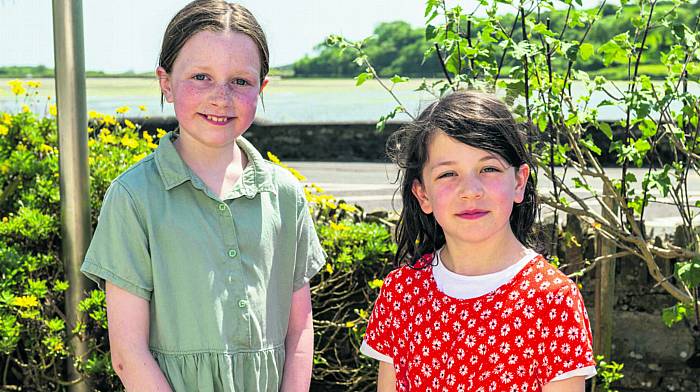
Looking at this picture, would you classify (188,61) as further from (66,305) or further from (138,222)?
(66,305)

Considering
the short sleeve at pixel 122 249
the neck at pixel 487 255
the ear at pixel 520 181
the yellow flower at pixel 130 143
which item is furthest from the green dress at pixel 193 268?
the yellow flower at pixel 130 143

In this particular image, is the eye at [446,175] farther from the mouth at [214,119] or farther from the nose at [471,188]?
the mouth at [214,119]

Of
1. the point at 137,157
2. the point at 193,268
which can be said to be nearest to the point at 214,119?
the point at 193,268

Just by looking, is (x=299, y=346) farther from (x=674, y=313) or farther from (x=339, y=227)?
(x=339, y=227)

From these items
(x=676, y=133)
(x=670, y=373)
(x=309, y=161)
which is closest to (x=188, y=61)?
(x=676, y=133)

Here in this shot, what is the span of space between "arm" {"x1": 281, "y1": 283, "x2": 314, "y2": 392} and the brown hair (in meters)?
0.55

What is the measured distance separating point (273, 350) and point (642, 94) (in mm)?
1485

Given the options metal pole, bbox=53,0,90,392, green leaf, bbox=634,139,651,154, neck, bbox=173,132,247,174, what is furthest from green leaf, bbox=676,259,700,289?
metal pole, bbox=53,0,90,392

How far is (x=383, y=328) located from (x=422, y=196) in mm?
317

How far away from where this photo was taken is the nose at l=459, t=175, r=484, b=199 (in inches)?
81.7

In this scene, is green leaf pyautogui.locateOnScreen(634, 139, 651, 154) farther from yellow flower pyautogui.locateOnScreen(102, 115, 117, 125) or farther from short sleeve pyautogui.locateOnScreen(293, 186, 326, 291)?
yellow flower pyautogui.locateOnScreen(102, 115, 117, 125)

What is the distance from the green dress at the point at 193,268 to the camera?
2.16 metres

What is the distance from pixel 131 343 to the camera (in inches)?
84.0

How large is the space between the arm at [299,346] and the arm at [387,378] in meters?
0.19
